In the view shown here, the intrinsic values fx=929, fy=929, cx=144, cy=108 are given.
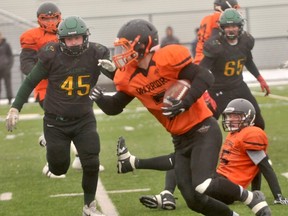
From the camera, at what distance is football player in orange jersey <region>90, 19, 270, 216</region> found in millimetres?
6445

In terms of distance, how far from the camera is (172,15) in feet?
93.2

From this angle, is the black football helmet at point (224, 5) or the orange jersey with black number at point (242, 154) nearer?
the orange jersey with black number at point (242, 154)

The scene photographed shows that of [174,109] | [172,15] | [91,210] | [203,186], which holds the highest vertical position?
[174,109]

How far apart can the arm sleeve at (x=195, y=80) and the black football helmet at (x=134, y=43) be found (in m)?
0.33

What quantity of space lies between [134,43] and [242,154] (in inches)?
62.6

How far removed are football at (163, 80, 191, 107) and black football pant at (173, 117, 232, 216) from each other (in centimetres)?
32

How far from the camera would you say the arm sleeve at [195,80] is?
21.0ft

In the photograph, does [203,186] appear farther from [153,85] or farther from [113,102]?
[113,102]

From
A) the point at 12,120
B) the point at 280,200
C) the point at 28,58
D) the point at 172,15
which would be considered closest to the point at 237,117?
the point at 280,200

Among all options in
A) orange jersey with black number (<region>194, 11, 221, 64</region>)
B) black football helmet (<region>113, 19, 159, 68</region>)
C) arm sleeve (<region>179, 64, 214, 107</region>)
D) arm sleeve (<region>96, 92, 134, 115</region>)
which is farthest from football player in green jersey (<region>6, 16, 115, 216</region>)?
orange jersey with black number (<region>194, 11, 221, 64</region>)

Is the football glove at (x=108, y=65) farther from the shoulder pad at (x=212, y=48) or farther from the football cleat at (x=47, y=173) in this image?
the football cleat at (x=47, y=173)

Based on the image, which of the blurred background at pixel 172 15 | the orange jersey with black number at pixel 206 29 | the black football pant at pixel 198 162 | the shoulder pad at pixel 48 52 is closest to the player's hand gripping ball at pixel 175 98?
the black football pant at pixel 198 162

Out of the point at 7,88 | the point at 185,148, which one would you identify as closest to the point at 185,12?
the point at 7,88

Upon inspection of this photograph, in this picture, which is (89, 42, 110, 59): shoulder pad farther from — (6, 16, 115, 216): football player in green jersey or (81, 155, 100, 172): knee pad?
(81, 155, 100, 172): knee pad
